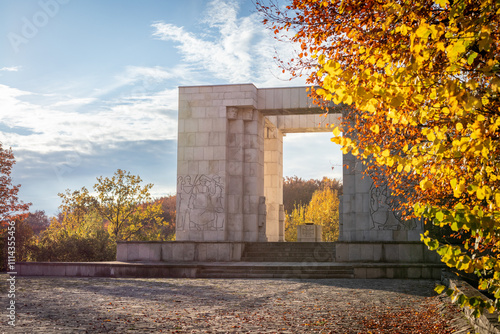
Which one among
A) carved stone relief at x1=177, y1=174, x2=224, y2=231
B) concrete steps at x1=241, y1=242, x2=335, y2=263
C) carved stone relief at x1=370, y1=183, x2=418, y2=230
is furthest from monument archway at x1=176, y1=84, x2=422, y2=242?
carved stone relief at x1=370, y1=183, x2=418, y2=230

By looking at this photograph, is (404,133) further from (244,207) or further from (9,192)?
(9,192)

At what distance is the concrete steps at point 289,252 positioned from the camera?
2445cm

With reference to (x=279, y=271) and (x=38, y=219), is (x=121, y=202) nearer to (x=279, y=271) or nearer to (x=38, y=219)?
(x=279, y=271)

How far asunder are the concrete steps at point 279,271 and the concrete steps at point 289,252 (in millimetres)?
4081

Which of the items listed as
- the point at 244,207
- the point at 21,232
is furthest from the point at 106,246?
the point at 244,207

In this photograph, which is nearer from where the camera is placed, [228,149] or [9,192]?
[228,149]

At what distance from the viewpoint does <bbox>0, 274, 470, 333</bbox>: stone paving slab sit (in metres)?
8.68

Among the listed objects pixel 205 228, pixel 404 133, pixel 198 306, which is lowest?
pixel 198 306

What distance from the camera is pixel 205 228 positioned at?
2709 centimetres

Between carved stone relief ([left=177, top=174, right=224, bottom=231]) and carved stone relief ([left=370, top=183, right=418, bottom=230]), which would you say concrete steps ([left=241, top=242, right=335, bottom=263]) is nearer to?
carved stone relief ([left=177, top=174, right=224, bottom=231])

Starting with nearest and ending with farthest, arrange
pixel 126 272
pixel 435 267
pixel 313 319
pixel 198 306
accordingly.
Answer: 1. pixel 313 319
2. pixel 198 306
3. pixel 435 267
4. pixel 126 272

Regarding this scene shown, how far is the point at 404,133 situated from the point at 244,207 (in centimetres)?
1828

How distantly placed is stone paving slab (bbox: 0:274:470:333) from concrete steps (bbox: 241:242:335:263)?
25.5 ft

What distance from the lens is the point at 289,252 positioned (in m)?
25.3
